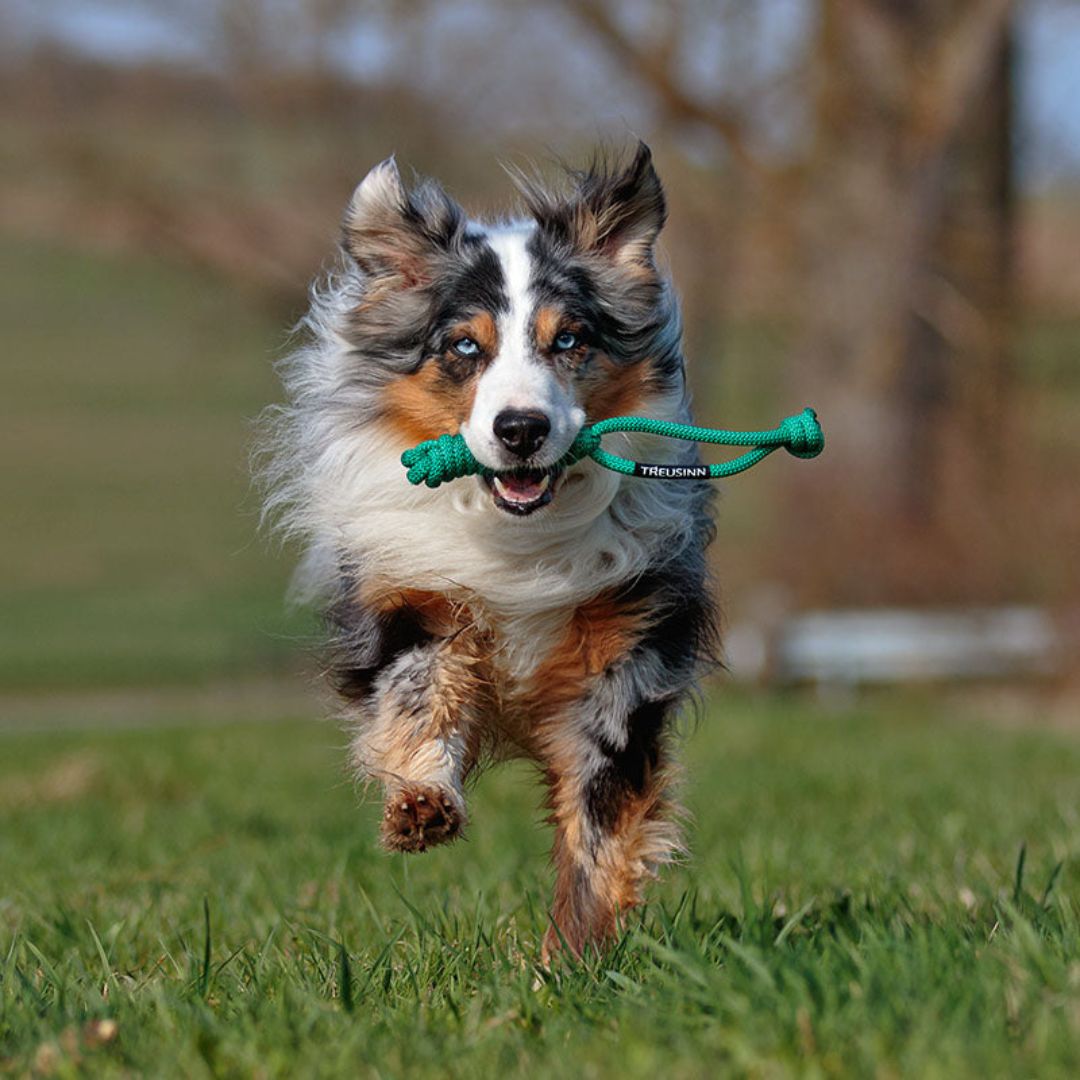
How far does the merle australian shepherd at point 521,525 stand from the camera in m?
4.65

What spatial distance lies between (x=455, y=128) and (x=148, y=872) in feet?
54.5

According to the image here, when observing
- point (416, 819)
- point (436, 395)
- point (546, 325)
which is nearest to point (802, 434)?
point (546, 325)

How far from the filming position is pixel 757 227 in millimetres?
18172

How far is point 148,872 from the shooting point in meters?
6.37

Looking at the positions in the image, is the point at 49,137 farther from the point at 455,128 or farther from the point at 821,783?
the point at 821,783

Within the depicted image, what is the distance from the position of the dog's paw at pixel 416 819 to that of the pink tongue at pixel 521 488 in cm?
80

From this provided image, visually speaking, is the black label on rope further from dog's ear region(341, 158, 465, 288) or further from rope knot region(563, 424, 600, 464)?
dog's ear region(341, 158, 465, 288)

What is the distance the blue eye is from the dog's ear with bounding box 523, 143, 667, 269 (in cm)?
51

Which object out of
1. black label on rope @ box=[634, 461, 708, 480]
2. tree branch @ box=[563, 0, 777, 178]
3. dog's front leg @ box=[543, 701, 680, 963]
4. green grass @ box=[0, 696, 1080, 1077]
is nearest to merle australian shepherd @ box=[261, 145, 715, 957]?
A: dog's front leg @ box=[543, 701, 680, 963]

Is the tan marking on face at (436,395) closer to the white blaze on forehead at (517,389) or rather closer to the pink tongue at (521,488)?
the white blaze on forehead at (517,389)

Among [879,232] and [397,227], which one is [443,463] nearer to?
[397,227]

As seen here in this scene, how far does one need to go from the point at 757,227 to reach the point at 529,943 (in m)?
14.5

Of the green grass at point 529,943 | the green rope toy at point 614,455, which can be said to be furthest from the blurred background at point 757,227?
the green rope toy at point 614,455

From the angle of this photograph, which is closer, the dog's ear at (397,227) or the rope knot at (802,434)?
the rope knot at (802,434)
